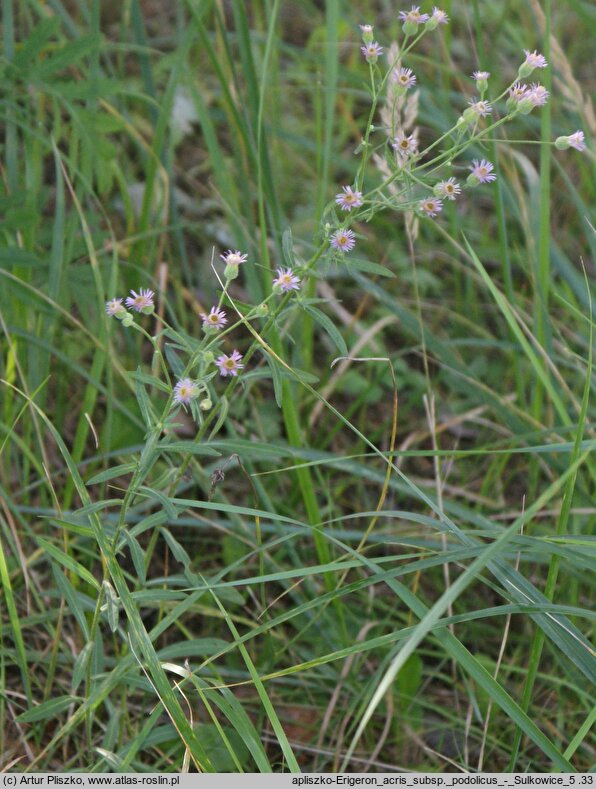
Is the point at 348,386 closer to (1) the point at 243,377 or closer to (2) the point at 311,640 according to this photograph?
(2) the point at 311,640

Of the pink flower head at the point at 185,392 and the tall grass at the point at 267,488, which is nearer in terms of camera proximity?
the pink flower head at the point at 185,392

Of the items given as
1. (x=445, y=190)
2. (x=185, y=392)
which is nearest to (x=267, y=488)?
(x=185, y=392)

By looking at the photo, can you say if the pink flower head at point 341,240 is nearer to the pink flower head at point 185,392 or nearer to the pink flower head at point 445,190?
the pink flower head at point 445,190

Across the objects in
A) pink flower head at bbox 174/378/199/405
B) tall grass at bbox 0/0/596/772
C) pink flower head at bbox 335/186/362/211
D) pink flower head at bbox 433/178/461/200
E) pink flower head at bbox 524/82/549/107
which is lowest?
tall grass at bbox 0/0/596/772

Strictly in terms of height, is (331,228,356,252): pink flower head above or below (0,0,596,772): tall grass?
above

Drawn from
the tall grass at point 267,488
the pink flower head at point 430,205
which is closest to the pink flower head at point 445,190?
the pink flower head at point 430,205

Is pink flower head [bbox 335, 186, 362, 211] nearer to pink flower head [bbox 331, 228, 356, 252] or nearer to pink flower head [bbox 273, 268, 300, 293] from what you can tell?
pink flower head [bbox 331, 228, 356, 252]

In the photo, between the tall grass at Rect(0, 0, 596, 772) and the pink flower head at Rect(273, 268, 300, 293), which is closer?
the pink flower head at Rect(273, 268, 300, 293)

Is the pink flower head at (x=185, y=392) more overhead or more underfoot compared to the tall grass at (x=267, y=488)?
more overhead

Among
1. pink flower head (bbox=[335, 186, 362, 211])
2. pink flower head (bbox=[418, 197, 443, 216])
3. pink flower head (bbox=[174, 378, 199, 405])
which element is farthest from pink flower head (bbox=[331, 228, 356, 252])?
pink flower head (bbox=[174, 378, 199, 405])
